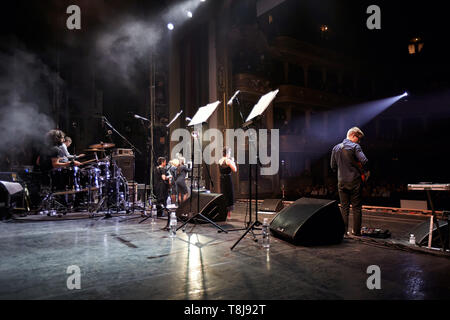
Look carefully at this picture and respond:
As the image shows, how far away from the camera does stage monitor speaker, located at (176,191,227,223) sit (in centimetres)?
589

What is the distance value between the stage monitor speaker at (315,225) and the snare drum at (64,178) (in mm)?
6136

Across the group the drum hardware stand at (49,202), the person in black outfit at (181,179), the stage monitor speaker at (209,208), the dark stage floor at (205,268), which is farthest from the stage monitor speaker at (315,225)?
the drum hardware stand at (49,202)

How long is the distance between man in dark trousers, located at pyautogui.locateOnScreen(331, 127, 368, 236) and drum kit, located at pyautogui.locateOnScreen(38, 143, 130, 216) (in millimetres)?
5391

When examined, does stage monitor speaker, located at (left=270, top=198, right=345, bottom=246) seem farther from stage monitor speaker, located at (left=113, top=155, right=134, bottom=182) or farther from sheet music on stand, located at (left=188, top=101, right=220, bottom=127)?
stage monitor speaker, located at (left=113, top=155, right=134, bottom=182)

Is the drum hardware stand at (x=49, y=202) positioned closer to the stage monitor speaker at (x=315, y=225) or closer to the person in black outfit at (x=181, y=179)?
the person in black outfit at (x=181, y=179)

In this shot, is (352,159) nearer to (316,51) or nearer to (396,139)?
(316,51)

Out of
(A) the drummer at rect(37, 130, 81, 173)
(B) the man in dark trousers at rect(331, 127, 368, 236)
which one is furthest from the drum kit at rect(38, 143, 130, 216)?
(B) the man in dark trousers at rect(331, 127, 368, 236)

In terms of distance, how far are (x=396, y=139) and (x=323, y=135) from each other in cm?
645

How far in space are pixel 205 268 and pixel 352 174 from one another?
3008 millimetres

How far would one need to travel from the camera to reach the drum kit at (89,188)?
7680mm

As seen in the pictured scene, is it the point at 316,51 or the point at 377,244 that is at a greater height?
the point at 316,51

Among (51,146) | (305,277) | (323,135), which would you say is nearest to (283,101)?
(323,135)

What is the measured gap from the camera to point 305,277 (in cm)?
269

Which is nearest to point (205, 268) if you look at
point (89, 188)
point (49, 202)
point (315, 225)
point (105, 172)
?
point (315, 225)
